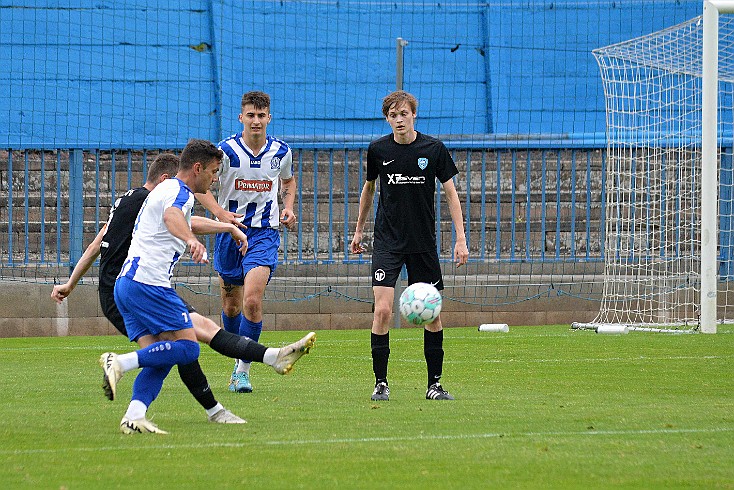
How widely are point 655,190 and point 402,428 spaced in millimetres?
10753

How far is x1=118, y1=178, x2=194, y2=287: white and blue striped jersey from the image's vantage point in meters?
6.44

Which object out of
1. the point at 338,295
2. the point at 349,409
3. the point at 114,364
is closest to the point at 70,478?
the point at 114,364

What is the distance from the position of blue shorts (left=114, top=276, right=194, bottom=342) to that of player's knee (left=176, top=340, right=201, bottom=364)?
8 cm

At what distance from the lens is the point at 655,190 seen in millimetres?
16328

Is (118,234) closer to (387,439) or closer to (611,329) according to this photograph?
(387,439)

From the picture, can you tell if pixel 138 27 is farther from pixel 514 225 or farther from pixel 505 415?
pixel 505 415

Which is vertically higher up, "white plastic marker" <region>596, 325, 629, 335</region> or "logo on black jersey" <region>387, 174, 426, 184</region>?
"logo on black jersey" <region>387, 174, 426, 184</region>

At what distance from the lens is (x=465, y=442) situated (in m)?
5.78

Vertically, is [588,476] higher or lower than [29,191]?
lower

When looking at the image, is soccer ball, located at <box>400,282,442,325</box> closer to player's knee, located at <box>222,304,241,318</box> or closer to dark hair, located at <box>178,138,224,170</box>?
dark hair, located at <box>178,138,224,170</box>

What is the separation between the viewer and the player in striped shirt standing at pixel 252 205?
906 cm

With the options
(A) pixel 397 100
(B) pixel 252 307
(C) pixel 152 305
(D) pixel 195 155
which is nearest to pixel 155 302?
(C) pixel 152 305

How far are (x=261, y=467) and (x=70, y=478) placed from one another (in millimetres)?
751

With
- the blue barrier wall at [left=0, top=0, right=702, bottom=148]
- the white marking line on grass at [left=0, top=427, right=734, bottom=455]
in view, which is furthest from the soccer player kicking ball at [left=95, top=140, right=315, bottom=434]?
the blue barrier wall at [left=0, top=0, right=702, bottom=148]
